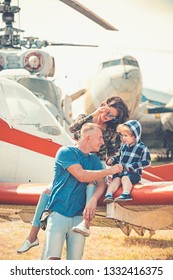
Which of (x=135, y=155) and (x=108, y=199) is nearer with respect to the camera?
(x=108, y=199)

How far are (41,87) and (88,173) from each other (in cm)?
1081

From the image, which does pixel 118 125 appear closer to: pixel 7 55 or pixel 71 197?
pixel 71 197

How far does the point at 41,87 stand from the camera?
1577 cm

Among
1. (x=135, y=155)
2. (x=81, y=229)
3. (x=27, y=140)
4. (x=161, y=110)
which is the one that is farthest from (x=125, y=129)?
(x=161, y=110)

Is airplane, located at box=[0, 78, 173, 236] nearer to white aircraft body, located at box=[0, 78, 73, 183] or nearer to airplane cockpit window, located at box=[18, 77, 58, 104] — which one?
white aircraft body, located at box=[0, 78, 73, 183]

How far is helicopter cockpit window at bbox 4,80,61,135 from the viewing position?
23.0 ft

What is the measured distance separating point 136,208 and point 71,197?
66cm

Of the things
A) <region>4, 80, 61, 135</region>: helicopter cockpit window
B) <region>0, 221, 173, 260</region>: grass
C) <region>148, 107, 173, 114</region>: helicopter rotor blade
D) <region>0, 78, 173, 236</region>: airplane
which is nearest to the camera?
<region>0, 78, 173, 236</region>: airplane

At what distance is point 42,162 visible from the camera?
6871 mm

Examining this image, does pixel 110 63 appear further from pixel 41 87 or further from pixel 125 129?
pixel 125 129

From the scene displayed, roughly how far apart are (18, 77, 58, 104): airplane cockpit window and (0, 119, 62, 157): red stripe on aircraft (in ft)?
28.2

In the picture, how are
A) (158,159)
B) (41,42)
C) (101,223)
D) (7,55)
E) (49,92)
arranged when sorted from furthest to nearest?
(158,159) < (41,42) < (7,55) < (49,92) < (101,223)

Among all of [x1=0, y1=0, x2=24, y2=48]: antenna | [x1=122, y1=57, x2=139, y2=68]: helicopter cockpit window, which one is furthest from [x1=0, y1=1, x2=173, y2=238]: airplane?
[x1=122, y1=57, x2=139, y2=68]: helicopter cockpit window

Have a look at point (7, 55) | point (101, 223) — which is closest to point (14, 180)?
point (101, 223)
